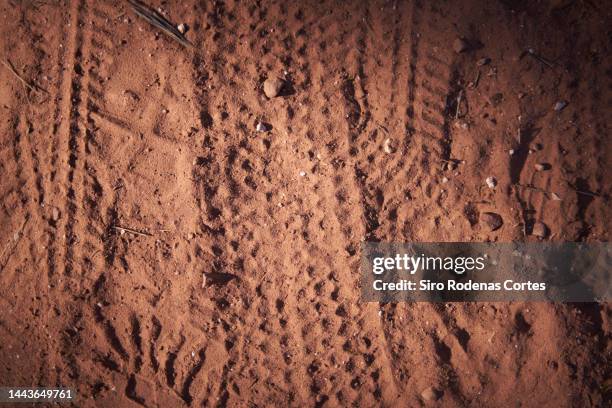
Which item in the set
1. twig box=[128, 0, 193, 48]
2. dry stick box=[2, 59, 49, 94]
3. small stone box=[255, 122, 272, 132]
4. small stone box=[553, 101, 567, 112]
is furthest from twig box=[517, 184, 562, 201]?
dry stick box=[2, 59, 49, 94]

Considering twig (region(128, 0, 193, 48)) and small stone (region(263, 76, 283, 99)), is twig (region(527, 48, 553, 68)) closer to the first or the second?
small stone (region(263, 76, 283, 99))

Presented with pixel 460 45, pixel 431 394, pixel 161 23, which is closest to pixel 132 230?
pixel 161 23

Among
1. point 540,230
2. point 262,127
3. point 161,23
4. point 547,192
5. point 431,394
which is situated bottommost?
point 431,394

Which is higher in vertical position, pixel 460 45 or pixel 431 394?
pixel 460 45

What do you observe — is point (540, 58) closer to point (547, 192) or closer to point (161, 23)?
point (547, 192)

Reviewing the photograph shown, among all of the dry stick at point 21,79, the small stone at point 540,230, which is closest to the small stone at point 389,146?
the small stone at point 540,230

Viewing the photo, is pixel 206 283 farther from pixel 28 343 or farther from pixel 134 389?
pixel 28 343

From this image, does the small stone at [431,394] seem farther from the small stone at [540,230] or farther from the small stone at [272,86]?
the small stone at [272,86]
